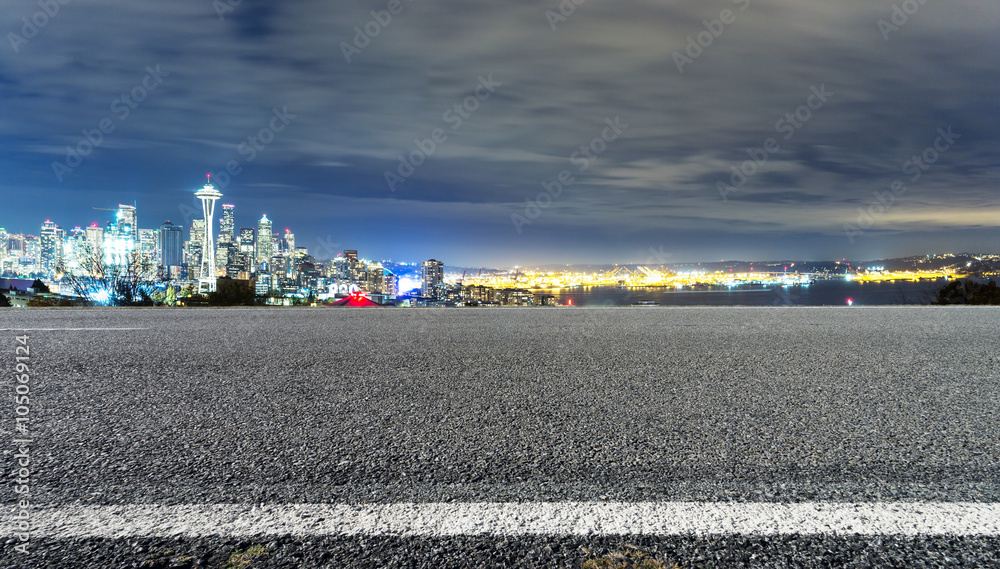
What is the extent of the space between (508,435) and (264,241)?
371 feet

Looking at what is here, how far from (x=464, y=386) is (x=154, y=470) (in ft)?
7.13

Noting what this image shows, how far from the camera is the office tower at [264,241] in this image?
9564 centimetres

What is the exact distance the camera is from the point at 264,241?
346 ft

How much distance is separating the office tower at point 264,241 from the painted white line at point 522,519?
9801cm

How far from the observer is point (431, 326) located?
827 cm

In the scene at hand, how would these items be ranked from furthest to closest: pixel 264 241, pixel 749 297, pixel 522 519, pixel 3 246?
pixel 264 241
pixel 3 246
pixel 749 297
pixel 522 519

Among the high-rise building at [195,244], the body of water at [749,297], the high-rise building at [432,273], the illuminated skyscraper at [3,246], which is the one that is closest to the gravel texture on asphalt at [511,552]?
the body of water at [749,297]

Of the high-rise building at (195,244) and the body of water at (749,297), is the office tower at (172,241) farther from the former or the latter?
the body of water at (749,297)

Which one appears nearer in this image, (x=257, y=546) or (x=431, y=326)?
(x=257, y=546)

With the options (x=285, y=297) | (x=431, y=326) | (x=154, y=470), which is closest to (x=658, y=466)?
(x=154, y=470)

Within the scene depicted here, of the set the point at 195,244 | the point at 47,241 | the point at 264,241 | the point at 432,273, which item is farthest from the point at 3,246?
the point at 264,241

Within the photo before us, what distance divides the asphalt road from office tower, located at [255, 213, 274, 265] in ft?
313

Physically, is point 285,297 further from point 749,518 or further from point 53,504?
point 749,518

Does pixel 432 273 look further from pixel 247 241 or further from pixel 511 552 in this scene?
→ pixel 247 241
